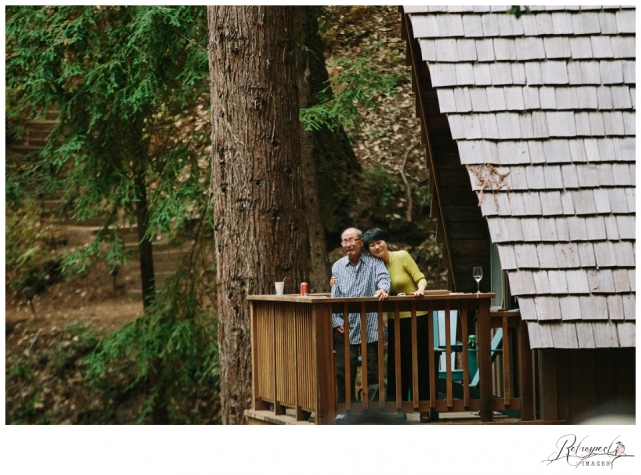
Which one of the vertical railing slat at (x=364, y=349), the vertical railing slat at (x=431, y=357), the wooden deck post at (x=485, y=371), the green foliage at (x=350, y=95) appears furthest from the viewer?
the green foliage at (x=350, y=95)

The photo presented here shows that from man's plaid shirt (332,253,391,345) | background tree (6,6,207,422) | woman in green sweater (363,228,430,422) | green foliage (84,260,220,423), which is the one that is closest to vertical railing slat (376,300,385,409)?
man's plaid shirt (332,253,391,345)

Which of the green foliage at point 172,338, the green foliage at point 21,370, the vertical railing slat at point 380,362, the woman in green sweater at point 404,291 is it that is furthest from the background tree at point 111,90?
the vertical railing slat at point 380,362

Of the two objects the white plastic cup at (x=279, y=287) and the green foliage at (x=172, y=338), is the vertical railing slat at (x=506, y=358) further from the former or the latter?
the green foliage at (x=172, y=338)

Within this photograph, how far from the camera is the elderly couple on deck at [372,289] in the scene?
718cm

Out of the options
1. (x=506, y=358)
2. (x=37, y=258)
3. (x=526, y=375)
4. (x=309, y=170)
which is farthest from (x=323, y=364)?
(x=37, y=258)

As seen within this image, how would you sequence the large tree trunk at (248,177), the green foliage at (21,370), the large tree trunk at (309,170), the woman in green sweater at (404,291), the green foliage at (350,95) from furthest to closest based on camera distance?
the green foliage at (21,370) < the large tree trunk at (309,170) < the green foliage at (350,95) < the large tree trunk at (248,177) < the woman in green sweater at (404,291)

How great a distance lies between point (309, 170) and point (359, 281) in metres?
6.77

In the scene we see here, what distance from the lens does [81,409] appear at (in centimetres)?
1658

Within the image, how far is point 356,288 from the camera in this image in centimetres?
721

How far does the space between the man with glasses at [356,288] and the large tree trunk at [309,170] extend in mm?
6061

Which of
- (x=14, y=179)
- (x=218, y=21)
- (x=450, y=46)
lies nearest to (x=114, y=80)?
(x=14, y=179)
